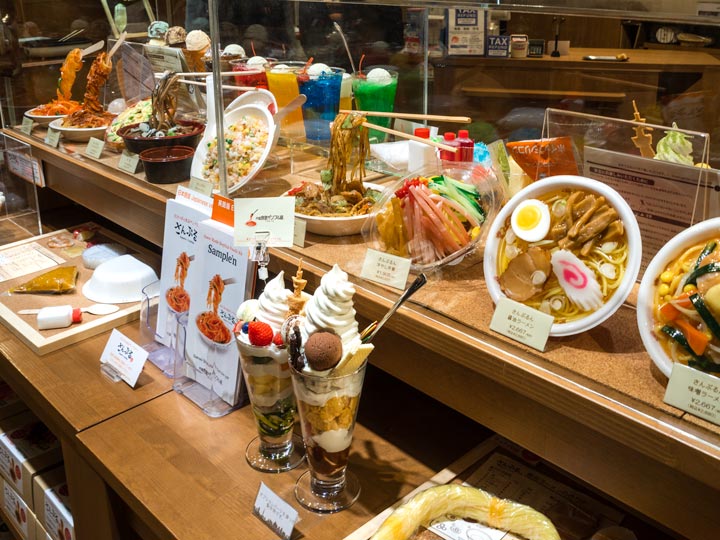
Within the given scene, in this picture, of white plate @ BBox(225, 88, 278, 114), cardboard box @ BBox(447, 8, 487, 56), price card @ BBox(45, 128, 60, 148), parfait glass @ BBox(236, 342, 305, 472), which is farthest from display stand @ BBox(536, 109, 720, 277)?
price card @ BBox(45, 128, 60, 148)

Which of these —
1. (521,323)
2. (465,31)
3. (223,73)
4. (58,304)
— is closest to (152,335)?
(58,304)

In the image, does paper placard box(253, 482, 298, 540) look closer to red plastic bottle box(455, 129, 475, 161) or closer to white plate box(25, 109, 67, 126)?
red plastic bottle box(455, 129, 475, 161)

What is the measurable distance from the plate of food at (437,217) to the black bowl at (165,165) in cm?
72

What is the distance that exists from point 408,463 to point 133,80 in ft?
5.09

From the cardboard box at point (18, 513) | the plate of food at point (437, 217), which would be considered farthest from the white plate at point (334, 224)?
the cardboard box at point (18, 513)

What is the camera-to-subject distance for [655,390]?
0.82 meters

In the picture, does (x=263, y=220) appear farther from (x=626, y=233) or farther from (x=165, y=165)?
(x=626, y=233)

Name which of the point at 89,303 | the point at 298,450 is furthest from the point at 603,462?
the point at 89,303

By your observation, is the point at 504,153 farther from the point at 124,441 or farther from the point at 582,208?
the point at 124,441

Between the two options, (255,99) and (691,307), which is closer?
(691,307)

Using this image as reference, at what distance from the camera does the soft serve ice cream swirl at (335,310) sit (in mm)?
941

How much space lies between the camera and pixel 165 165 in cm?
171

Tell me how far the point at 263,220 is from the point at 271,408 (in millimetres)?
357

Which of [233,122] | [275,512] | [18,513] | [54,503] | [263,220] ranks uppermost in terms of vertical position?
[233,122]
